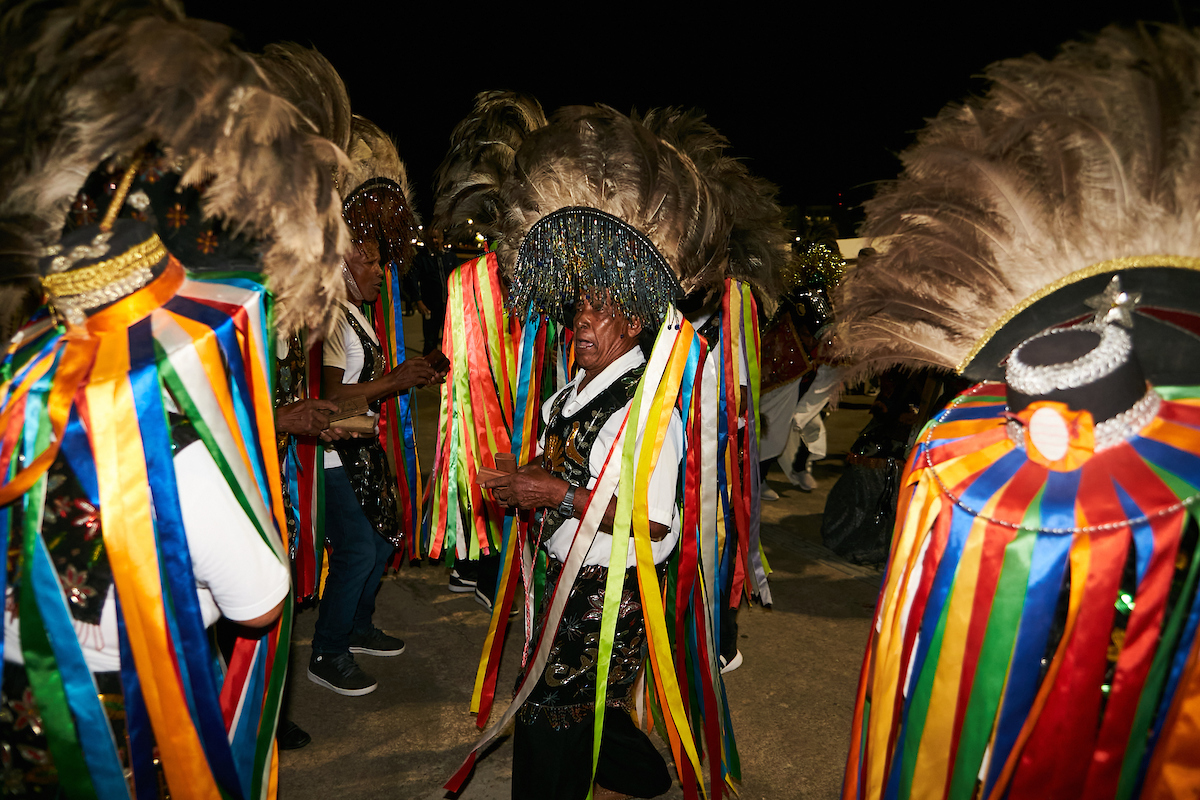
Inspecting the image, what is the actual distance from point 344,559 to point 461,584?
1.29 meters

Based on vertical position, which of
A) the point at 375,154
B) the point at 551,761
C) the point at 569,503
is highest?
the point at 375,154

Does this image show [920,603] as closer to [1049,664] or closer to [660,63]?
[1049,664]

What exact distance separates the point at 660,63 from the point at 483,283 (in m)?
5.30

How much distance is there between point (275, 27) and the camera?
6.10m

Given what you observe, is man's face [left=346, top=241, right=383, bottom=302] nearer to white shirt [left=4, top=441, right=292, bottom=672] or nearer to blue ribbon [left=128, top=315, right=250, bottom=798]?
blue ribbon [left=128, top=315, right=250, bottom=798]

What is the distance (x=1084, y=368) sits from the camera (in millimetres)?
1327

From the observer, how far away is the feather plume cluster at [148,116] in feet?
4.66

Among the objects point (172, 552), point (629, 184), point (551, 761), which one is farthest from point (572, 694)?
point (629, 184)

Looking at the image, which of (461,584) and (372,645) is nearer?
(372,645)

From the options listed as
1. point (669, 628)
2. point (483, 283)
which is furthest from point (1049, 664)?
point (483, 283)

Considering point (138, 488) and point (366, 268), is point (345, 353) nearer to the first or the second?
point (366, 268)

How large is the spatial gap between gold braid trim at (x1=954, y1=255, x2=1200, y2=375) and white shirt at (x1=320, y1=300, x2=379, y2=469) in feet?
7.82

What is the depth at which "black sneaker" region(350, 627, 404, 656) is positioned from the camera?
3.70m

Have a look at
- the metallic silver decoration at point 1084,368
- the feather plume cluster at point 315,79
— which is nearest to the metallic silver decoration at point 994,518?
the metallic silver decoration at point 1084,368
